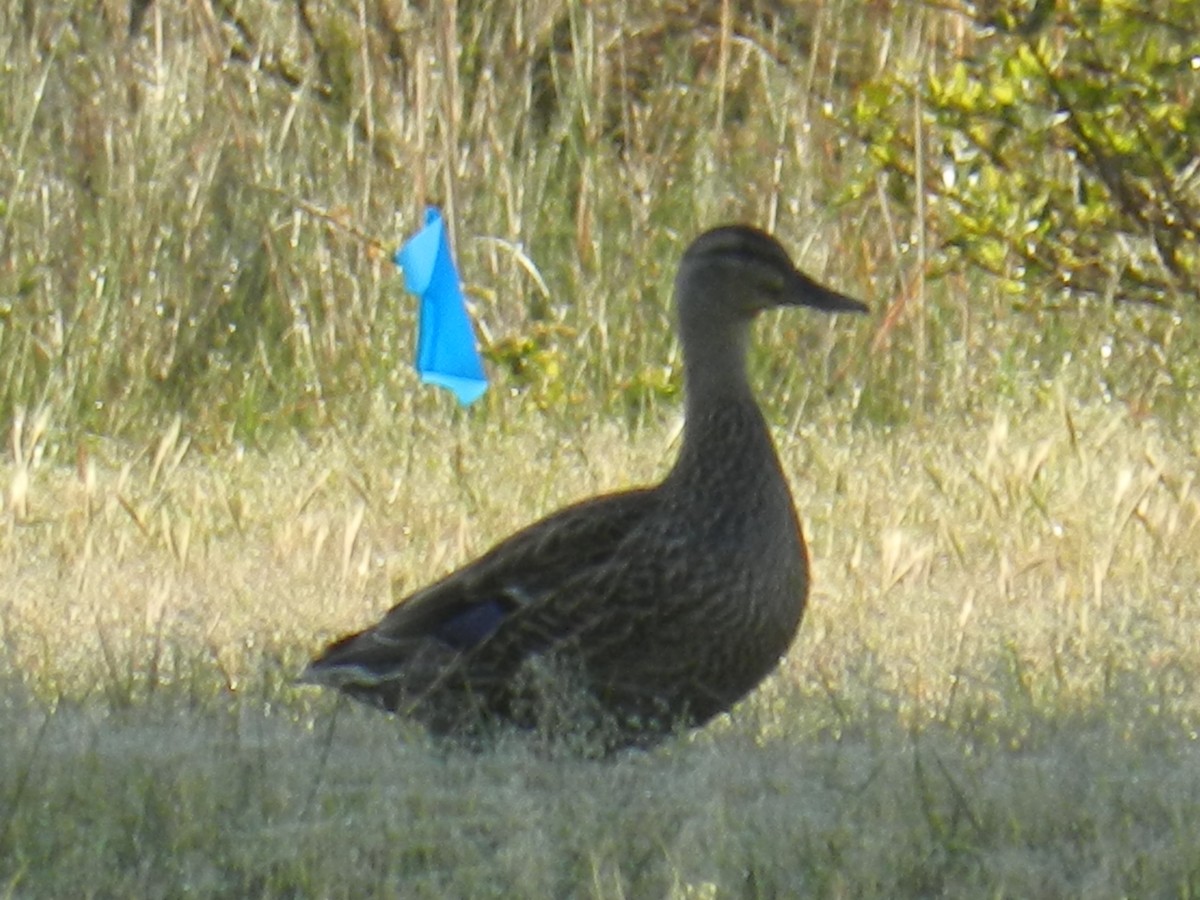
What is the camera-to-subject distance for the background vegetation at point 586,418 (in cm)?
390

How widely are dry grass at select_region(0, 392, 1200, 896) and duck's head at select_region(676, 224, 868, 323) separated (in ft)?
2.27

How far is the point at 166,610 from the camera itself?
5.70 m

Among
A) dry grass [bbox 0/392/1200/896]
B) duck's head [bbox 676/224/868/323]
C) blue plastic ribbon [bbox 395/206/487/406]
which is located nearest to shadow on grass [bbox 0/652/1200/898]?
dry grass [bbox 0/392/1200/896]

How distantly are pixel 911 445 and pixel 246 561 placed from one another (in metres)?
2.11

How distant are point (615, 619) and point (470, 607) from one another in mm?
293

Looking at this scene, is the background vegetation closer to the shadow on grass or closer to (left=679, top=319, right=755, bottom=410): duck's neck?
the shadow on grass

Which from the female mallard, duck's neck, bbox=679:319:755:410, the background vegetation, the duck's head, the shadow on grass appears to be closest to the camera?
the shadow on grass

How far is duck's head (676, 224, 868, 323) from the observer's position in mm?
5172

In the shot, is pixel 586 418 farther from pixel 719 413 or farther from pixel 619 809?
pixel 619 809

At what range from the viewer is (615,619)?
4516 mm

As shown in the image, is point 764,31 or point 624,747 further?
point 764,31

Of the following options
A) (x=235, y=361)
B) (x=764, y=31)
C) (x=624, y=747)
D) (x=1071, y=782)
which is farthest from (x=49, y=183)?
(x=1071, y=782)

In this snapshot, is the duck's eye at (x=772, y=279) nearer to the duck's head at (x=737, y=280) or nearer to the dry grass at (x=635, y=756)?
the duck's head at (x=737, y=280)

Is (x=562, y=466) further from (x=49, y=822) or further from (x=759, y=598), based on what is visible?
(x=49, y=822)
